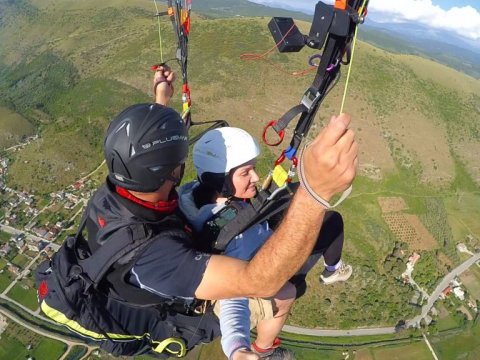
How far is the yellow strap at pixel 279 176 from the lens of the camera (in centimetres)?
297

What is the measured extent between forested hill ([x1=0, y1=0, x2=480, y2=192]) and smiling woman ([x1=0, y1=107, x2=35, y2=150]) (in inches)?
102

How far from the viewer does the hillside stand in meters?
50.6

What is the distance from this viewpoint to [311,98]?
112 inches

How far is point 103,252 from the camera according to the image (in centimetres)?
284

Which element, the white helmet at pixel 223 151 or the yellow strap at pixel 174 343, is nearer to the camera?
the white helmet at pixel 223 151

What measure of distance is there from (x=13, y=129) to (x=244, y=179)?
296ft

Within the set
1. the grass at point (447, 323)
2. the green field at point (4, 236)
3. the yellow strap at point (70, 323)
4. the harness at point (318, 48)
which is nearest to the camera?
the harness at point (318, 48)

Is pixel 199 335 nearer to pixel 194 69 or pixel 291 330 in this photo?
pixel 291 330

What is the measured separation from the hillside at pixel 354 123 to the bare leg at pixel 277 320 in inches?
1617

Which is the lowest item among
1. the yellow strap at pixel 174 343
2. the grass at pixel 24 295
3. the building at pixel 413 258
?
the grass at pixel 24 295

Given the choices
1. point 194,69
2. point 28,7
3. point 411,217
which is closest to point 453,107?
point 411,217

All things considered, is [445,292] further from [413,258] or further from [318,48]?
[318,48]

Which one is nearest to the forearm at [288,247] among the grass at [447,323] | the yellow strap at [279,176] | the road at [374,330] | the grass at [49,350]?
the yellow strap at [279,176]

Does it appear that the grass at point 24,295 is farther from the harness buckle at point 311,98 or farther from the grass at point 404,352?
the harness buckle at point 311,98
